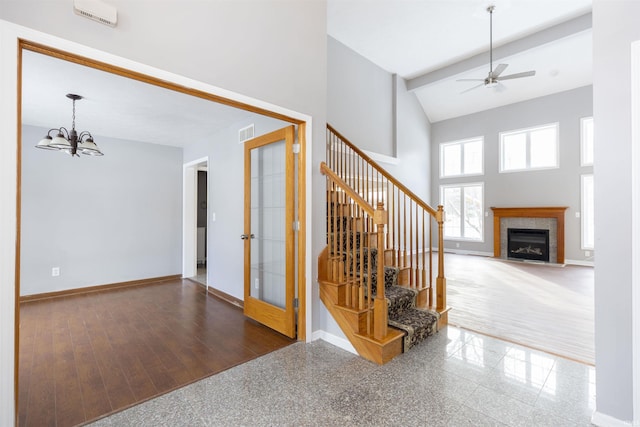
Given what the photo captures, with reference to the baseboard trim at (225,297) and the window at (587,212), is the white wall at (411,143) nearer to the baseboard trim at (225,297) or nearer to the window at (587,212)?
the window at (587,212)

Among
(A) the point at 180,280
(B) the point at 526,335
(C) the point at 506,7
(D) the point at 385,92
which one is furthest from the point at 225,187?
(C) the point at 506,7

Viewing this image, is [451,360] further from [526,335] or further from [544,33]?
[544,33]

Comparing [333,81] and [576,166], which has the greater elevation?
[333,81]

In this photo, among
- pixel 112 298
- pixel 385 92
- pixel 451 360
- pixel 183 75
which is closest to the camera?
pixel 183 75

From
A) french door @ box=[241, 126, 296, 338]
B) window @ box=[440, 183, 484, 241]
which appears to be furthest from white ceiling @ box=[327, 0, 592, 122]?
french door @ box=[241, 126, 296, 338]

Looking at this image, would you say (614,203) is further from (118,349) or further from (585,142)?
(585,142)

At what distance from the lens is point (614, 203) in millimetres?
1704

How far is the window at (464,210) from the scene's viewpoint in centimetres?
848

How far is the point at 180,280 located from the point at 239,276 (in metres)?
2.20

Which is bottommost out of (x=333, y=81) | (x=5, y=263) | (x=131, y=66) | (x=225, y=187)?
(x=5, y=263)

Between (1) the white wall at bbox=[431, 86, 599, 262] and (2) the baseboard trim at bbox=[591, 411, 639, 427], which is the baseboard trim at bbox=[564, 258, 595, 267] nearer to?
(1) the white wall at bbox=[431, 86, 599, 262]

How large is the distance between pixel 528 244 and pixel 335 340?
697 cm

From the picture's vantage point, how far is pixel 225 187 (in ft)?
14.9

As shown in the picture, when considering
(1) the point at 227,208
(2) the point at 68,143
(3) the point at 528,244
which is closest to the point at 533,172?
(3) the point at 528,244
